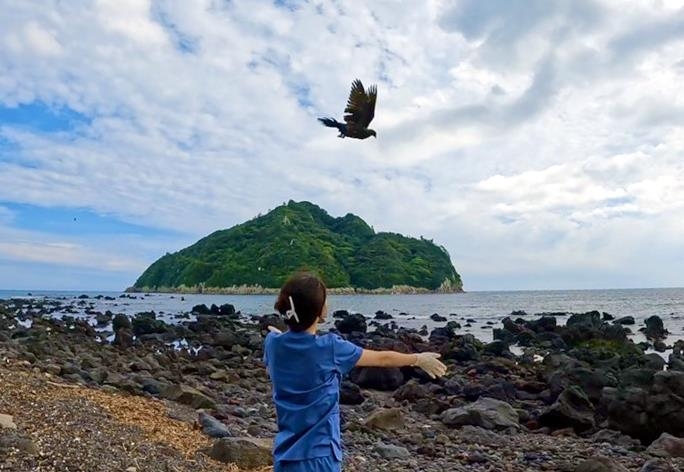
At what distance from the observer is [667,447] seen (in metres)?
9.59

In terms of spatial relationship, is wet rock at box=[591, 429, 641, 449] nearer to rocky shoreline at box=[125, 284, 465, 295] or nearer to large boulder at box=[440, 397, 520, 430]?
large boulder at box=[440, 397, 520, 430]

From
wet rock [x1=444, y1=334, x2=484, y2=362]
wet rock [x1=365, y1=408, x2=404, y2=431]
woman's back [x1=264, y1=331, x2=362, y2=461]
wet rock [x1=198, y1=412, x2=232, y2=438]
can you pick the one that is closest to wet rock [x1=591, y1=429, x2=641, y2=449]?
wet rock [x1=365, y1=408, x2=404, y2=431]

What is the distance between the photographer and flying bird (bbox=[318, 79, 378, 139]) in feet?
22.5

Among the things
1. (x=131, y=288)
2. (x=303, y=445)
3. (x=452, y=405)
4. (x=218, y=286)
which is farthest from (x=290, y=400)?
(x=131, y=288)

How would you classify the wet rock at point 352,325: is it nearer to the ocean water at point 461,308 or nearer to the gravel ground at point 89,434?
the ocean water at point 461,308

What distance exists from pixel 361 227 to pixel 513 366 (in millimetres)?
91486

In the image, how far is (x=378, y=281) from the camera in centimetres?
11138

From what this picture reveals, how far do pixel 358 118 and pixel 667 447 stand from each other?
659 centimetres

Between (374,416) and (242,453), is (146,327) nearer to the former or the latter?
(374,416)

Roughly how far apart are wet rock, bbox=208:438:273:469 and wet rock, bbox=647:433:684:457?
5675 millimetres

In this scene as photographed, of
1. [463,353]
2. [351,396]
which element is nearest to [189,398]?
[351,396]

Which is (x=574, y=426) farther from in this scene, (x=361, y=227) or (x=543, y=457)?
(x=361, y=227)

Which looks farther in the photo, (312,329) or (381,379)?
(381,379)

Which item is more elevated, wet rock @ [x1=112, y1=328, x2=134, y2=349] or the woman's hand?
the woman's hand
